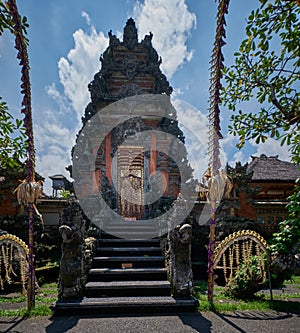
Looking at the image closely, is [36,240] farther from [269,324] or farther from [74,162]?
[269,324]

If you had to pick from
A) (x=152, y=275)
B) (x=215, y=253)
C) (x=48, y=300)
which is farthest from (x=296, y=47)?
(x=48, y=300)

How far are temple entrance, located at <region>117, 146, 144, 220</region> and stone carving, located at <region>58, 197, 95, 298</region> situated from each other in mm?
6198

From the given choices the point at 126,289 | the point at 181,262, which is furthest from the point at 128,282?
the point at 181,262

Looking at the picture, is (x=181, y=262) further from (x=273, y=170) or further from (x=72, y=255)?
(x=273, y=170)

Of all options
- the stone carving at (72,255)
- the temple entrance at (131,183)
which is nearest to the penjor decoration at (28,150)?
the stone carving at (72,255)

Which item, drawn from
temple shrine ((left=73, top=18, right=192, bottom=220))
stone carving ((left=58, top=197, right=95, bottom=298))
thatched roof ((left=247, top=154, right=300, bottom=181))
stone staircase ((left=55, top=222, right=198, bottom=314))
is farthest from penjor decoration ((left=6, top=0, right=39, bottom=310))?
thatched roof ((left=247, top=154, right=300, bottom=181))

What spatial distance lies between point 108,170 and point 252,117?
22.2ft

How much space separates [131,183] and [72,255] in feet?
25.1

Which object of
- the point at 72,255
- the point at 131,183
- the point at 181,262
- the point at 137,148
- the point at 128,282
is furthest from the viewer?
the point at 131,183

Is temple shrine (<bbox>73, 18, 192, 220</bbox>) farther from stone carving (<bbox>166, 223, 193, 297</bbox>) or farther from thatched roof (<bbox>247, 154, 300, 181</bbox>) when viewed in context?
thatched roof (<bbox>247, 154, 300, 181</bbox>)

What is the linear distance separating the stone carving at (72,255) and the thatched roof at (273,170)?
603 inches

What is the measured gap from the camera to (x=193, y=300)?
4.14 meters

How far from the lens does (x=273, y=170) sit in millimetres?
18438

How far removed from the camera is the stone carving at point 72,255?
4238 millimetres
